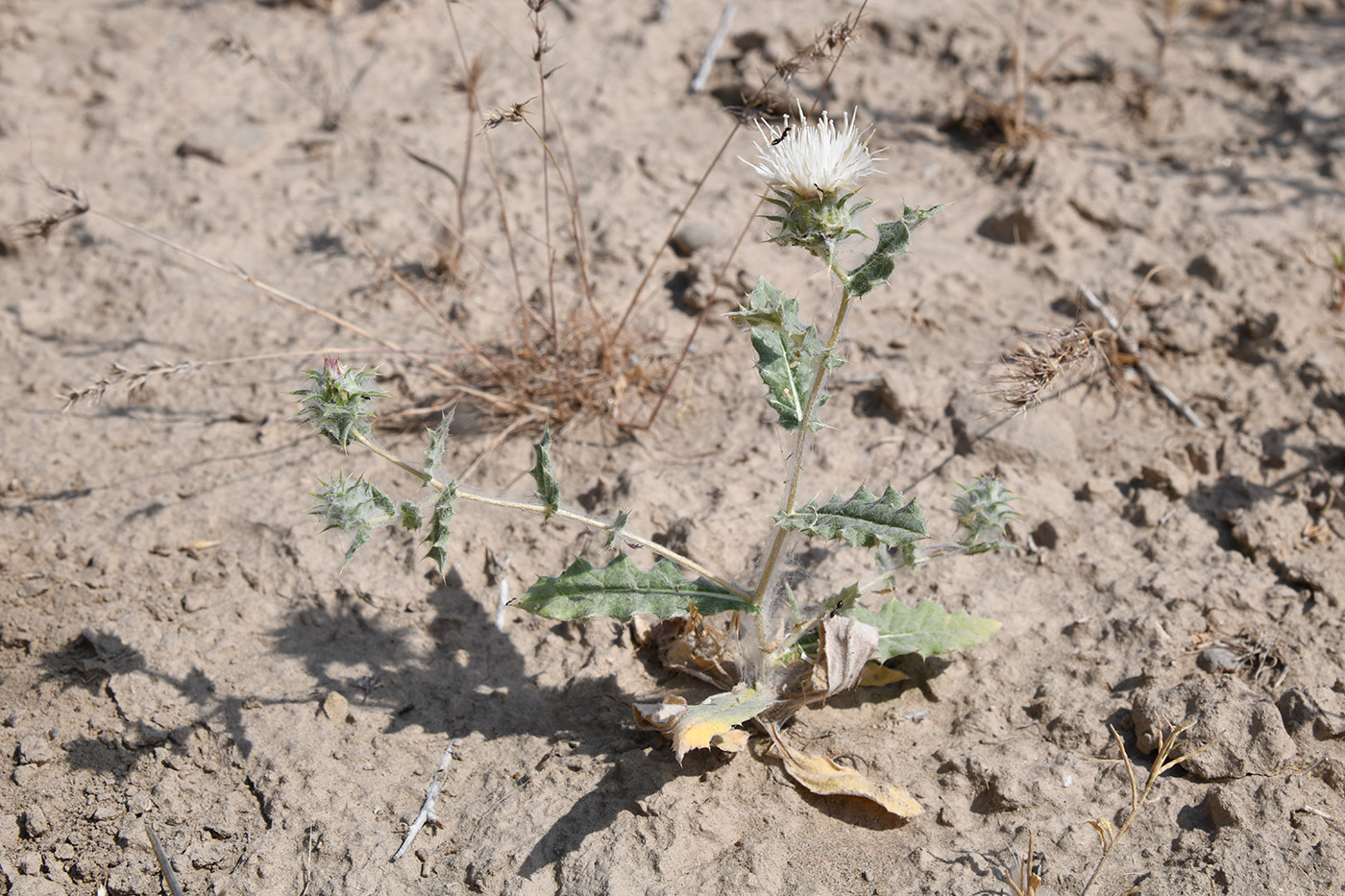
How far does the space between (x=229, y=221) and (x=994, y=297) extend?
3.25m

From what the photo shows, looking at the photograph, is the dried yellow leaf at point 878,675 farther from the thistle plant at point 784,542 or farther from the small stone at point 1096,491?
the small stone at point 1096,491

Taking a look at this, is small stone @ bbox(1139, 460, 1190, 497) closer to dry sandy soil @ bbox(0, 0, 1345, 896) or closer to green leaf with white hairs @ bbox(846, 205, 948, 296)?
dry sandy soil @ bbox(0, 0, 1345, 896)

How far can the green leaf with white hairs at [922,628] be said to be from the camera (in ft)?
7.92

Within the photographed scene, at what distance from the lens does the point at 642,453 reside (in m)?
3.21

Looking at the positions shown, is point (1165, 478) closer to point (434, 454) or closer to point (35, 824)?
point (434, 454)

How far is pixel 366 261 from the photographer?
3857 millimetres

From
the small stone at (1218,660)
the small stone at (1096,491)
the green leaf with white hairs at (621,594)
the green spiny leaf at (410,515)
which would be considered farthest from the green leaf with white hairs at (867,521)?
the small stone at (1096,491)

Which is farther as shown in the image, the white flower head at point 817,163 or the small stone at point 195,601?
the small stone at point 195,601

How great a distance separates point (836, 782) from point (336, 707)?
1347mm

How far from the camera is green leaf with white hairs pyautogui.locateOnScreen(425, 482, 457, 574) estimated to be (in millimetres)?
1965

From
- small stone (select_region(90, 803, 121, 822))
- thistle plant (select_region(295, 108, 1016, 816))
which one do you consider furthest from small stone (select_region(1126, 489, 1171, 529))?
small stone (select_region(90, 803, 121, 822))

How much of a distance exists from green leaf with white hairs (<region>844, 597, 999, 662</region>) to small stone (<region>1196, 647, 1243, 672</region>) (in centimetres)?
62

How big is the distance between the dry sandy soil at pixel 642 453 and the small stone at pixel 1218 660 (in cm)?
2

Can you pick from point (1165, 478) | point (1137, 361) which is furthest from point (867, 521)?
point (1137, 361)
